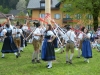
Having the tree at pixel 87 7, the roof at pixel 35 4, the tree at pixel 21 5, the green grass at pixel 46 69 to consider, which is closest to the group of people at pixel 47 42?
the green grass at pixel 46 69

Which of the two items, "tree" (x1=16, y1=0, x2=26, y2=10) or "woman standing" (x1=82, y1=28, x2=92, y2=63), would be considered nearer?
"woman standing" (x1=82, y1=28, x2=92, y2=63)

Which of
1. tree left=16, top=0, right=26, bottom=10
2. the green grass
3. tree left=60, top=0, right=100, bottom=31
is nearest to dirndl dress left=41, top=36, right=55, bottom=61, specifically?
the green grass

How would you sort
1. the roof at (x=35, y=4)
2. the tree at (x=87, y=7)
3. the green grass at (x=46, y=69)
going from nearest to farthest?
the green grass at (x=46, y=69)
the tree at (x=87, y=7)
the roof at (x=35, y=4)

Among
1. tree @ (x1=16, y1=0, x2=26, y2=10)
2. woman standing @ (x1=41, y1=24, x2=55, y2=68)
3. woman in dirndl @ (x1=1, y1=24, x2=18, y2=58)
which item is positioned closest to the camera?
woman standing @ (x1=41, y1=24, x2=55, y2=68)

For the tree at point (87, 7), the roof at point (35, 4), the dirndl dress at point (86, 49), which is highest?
the roof at point (35, 4)

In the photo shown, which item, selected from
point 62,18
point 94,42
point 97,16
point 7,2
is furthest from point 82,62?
point 7,2

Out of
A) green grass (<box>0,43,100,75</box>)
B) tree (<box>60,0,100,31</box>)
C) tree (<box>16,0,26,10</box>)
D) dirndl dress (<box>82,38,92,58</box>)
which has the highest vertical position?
tree (<box>16,0,26,10</box>)

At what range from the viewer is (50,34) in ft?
29.7

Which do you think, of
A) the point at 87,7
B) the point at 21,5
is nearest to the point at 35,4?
the point at 87,7

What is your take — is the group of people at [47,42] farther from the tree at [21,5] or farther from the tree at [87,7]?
the tree at [21,5]

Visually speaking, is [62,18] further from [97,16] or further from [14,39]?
[14,39]

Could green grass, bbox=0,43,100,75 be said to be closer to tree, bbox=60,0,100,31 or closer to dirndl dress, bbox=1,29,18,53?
dirndl dress, bbox=1,29,18,53

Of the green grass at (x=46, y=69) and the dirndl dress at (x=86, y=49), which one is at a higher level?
the dirndl dress at (x=86, y=49)

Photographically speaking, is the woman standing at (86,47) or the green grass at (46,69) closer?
the green grass at (46,69)
